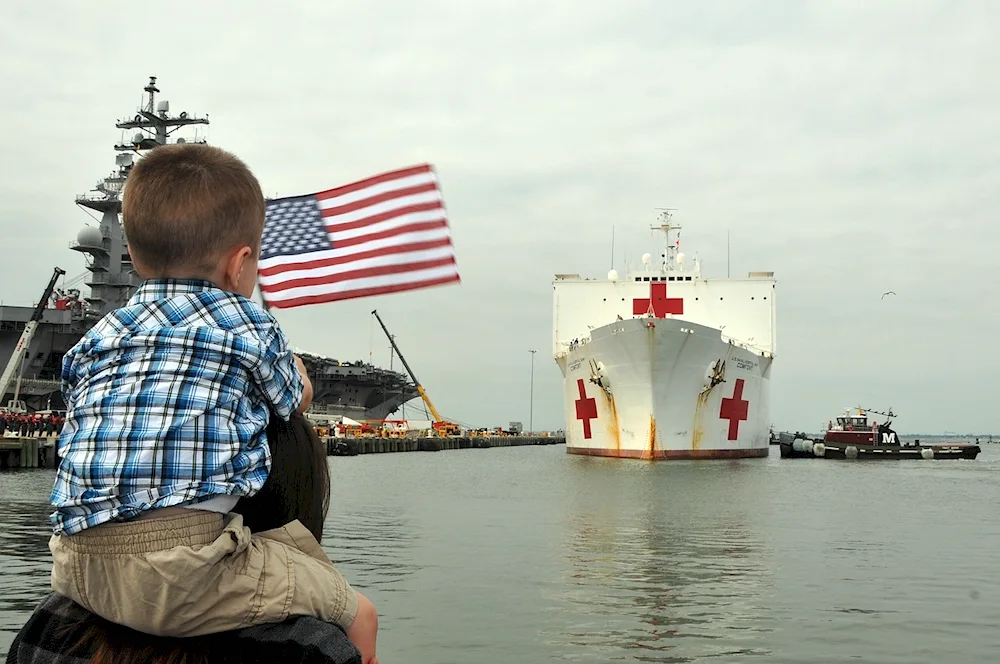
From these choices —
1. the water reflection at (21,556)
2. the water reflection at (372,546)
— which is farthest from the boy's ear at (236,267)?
the water reflection at (372,546)

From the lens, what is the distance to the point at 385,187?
269 cm

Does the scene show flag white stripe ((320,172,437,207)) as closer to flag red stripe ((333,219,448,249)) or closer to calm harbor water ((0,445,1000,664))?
flag red stripe ((333,219,448,249))

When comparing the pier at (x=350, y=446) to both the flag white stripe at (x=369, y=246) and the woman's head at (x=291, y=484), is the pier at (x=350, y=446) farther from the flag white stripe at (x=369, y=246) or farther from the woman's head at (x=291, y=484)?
the woman's head at (x=291, y=484)

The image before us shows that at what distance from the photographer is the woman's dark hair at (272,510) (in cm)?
148

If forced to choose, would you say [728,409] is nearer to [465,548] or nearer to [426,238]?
[465,548]

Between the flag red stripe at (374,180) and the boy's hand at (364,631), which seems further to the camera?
the flag red stripe at (374,180)

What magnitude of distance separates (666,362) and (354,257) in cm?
3002

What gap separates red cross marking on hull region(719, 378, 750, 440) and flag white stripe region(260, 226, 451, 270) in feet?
107

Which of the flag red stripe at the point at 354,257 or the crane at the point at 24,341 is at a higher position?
the crane at the point at 24,341

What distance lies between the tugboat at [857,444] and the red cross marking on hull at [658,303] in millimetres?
13997

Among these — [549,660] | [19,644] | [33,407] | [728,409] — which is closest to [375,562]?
[549,660]

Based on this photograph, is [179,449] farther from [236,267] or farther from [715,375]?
[715,375]

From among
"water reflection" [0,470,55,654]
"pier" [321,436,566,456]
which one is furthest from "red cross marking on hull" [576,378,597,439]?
"water reflection" [0,470,55,654]

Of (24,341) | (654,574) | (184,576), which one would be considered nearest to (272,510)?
(184,576)
